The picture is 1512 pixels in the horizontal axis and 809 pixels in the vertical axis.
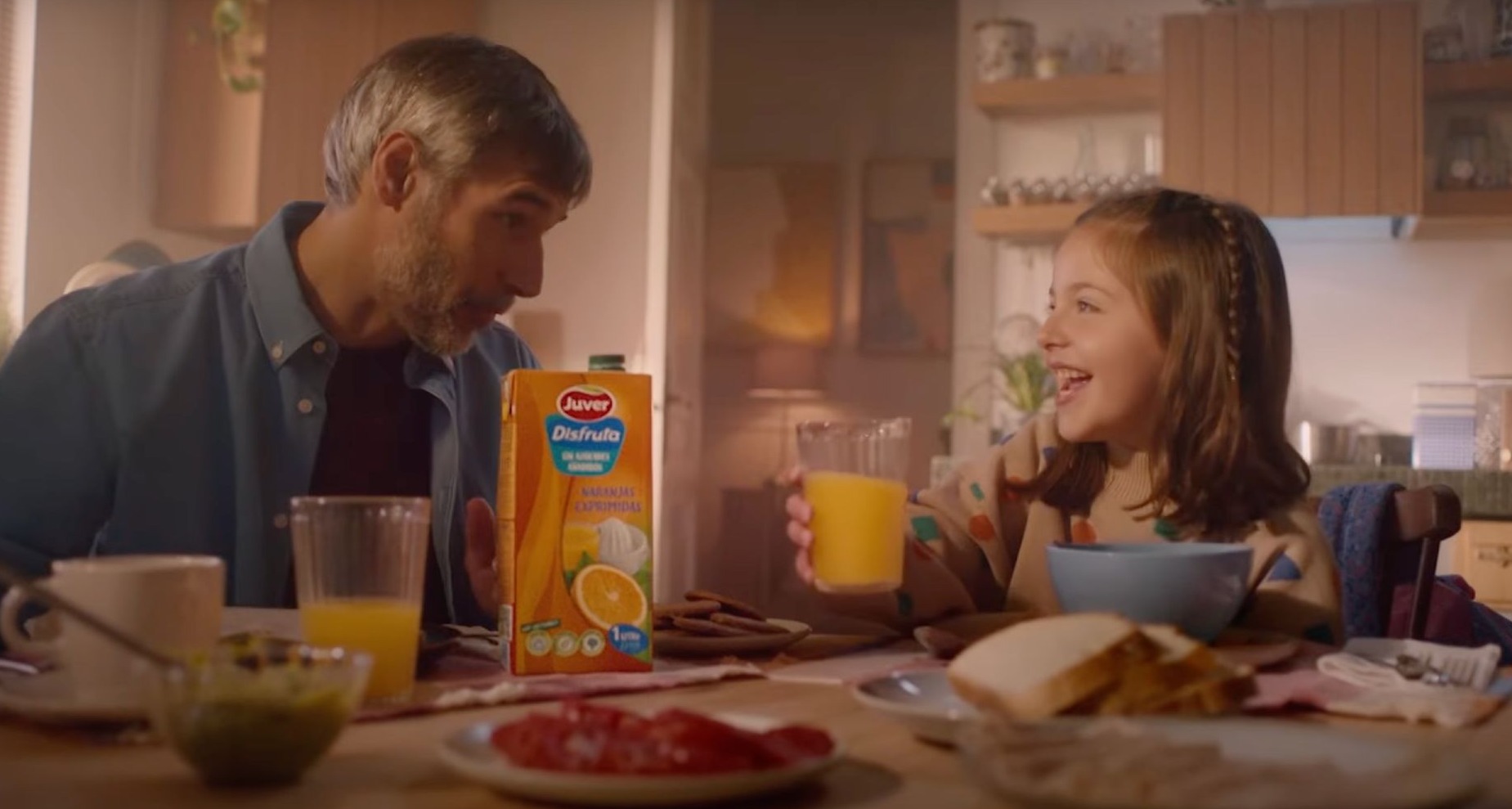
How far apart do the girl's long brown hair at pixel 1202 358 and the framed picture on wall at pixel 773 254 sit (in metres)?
4.77

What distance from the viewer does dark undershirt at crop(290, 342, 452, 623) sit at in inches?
70.0

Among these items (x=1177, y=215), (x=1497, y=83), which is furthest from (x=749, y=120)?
(x=1177, y=215)

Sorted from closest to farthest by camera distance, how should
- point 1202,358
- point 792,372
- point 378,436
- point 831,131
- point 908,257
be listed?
point 1202,358
point 378,436
point 908,257
point 792,372
point 831,131

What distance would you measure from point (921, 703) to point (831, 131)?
19.1 feet

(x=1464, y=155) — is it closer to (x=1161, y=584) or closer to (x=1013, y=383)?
(x=1013, y=383)

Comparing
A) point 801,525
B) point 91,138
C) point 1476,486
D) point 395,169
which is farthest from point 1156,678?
point 91,138

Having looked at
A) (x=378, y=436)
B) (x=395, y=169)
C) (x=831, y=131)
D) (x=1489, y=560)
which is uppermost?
(x=831, y=131)

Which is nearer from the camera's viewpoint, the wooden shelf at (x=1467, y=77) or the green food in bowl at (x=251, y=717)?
the green food in bowl at (x=251, y=717)

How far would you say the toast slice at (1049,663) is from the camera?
2.73 ft

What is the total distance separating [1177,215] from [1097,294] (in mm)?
133

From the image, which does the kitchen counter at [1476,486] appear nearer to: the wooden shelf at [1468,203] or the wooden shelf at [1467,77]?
the wooden shelf at [1468,203]

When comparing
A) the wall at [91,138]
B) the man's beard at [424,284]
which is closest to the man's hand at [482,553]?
the man's beard at [424,284]

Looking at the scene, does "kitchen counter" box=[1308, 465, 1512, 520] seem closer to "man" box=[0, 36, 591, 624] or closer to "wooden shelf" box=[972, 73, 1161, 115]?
"wooden shelf" box=[972, 73, 1161, 115]

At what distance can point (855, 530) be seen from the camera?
116 centimetres
